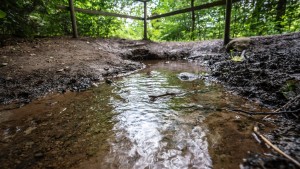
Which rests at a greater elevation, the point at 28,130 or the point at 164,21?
the point at 164,21

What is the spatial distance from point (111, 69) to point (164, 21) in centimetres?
784

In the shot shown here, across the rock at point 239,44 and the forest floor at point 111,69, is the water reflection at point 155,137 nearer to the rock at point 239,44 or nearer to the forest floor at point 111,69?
the forest floor at point 111,69

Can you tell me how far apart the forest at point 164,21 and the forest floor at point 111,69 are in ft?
1.88

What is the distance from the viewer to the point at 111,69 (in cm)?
386

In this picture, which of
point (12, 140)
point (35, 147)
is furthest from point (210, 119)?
point (12, 140)

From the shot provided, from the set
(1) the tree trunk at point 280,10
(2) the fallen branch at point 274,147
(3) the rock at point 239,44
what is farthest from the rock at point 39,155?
(1) the tree trunk at point 280,10

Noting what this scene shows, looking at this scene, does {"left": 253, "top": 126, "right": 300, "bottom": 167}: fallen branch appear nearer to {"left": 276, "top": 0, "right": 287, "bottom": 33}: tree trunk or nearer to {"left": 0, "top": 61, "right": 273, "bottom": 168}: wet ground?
{"left": 0, "top": 61, "right": 273, "bottom": 168}: wet ground

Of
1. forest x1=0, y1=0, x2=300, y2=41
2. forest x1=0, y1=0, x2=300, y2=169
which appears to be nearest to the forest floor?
forest x1=0, y1=0, x2=300, y2=169

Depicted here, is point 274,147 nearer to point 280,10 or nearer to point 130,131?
point 130,131

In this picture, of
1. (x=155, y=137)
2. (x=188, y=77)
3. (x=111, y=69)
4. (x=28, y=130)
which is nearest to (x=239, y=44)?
(x=188, y=77)

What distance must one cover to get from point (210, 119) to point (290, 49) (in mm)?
2590

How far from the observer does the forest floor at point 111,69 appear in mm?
1970

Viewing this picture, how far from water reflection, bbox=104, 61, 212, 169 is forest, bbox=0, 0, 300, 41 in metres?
2.89

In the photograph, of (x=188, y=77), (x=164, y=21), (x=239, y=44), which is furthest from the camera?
(x=164, y=21)
